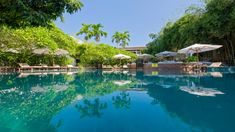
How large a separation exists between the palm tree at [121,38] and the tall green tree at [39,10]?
1567 inches

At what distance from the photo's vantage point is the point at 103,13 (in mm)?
34781

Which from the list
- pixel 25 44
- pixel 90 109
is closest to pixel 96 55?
pixel 25 44

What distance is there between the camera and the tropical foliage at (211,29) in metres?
16.0

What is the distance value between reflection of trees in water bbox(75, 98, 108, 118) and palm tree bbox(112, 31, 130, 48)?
39.1m

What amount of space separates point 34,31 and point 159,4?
15340mm

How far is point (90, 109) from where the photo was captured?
4.00 meters

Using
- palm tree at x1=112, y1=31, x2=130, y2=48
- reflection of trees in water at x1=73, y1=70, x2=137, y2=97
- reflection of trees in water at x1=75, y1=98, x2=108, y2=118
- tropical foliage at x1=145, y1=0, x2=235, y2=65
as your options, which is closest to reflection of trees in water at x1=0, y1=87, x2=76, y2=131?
reflection of trees in water at x1=75, y1=98, x2=108, y2=118

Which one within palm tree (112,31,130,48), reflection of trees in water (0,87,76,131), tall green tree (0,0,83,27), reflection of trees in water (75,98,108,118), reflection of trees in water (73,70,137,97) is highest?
palm tree (112,31,130,48)

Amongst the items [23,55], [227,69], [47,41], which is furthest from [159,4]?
[23,55]

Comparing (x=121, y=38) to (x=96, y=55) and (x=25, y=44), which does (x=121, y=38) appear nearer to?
(x=96, y=55)

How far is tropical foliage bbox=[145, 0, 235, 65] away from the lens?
16.0m

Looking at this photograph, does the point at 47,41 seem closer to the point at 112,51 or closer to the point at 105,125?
the point at 112,51

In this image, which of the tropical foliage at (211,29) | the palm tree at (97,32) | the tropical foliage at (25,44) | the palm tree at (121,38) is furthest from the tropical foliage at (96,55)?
the palm tree at (121,38)

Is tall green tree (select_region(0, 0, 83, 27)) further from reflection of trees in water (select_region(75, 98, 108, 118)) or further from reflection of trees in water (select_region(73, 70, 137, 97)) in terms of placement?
reflection of trees in water (select_region(73, 70, 137, 97))
